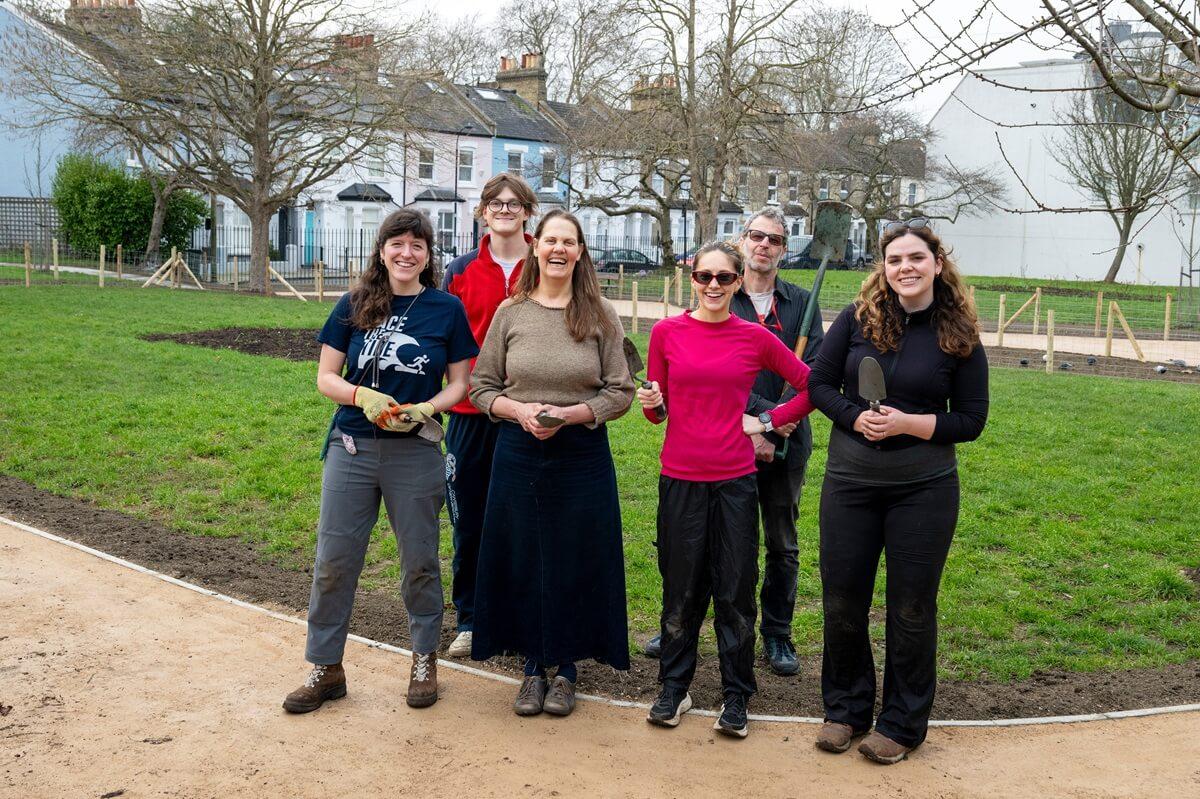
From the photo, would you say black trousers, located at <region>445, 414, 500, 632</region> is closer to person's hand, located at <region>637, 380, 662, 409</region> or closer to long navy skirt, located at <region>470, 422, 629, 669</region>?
long navy skirt, located at <region>470, 422, 629, 669</region>

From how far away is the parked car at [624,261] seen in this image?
146 ft

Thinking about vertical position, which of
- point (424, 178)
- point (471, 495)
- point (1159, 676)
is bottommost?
point (1159, 676)

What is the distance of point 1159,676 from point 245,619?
15.0 feet

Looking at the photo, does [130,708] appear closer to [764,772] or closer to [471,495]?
[471,495]

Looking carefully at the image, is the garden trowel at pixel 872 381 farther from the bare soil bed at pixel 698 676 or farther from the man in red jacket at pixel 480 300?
the man in red jacket at pixel 480 300

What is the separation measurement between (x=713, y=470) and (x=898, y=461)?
2.48ft

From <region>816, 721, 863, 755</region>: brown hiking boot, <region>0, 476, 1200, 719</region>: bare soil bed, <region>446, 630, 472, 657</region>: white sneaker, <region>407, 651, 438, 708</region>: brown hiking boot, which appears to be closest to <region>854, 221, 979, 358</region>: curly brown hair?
<region>816, 721, 863, 755</region>: brown hiking boot

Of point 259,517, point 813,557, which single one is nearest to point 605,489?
point 813,557

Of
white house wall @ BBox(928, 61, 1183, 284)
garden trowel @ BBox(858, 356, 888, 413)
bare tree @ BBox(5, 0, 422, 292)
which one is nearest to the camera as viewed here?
garden trowel @ BBox(858, 356, 888, 413)

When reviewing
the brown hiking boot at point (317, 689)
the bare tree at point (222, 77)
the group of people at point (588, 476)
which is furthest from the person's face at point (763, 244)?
the bare tree at point (222, 77)

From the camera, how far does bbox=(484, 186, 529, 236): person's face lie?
201 inches

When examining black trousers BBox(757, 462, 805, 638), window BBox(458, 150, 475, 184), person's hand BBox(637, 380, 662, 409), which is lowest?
black trousers BBox(757, 462, 805, 638)

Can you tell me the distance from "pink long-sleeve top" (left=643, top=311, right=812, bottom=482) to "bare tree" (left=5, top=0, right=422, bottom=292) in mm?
25947

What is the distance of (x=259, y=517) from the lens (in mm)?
7961
